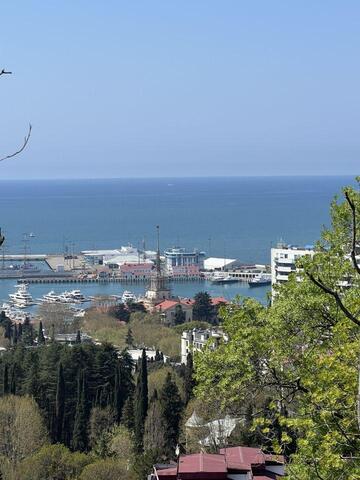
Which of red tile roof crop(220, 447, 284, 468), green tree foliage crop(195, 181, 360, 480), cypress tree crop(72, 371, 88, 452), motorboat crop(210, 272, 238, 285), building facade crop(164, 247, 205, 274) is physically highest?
green tree foliage crop(195, 181, 360, 480)

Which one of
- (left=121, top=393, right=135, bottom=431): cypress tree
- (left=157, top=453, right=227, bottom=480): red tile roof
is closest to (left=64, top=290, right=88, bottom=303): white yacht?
(left=121, top=393, right=135, bottom=431): cypress tree

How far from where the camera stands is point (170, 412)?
20.8m

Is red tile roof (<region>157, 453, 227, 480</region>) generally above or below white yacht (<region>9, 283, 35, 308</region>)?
above

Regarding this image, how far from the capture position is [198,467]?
10852mm

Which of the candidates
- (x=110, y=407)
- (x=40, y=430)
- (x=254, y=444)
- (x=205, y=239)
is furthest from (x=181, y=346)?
(x=205, y=239)

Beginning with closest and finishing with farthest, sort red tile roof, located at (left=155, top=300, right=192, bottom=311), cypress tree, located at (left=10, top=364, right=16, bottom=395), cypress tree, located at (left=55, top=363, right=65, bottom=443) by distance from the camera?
cypress tree, located at (left=55, top=363, right=65, bottom=443) < cypress tree, located at (left=10, top=364, right=16, bottom=395) < red tile roof, located at (left=155, top=300, right=192, bottom=311)

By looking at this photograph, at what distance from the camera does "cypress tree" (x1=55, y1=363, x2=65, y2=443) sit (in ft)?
72.9

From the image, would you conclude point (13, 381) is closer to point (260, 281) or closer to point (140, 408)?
point (140, 408)

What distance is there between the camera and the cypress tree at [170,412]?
2014 centimetres

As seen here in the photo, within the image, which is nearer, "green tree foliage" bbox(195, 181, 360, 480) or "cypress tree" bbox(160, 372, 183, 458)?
"green tree foliage" bbox(195, 181, 360, 480)

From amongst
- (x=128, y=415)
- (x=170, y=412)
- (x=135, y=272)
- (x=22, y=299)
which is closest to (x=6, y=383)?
(x=128, y=415)

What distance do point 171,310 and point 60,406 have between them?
24.3 meters

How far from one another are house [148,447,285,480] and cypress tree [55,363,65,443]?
1072cm

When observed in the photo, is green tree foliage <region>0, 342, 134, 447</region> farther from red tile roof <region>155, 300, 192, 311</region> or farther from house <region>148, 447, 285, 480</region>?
red tile roof <region>155, 300, 192, 311</region>
